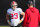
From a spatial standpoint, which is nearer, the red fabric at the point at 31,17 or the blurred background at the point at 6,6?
the red fabric at the point at 31,17

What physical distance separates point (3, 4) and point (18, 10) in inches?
165

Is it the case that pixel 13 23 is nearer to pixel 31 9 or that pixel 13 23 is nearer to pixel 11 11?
pixel 11 11

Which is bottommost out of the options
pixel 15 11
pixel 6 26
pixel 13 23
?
pixel 6 26

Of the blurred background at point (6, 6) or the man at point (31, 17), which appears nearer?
the man at point (31, 17)

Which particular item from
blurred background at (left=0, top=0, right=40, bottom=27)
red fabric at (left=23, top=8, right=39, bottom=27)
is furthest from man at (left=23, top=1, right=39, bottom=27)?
blurred background at (left=0, top=0, right=40, bottom=27)

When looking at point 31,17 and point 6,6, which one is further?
point 6,6

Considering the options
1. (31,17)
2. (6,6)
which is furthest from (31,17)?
(6,6)

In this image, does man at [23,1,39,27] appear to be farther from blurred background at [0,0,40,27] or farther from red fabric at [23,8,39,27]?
blurred background at [0,0,40,27]

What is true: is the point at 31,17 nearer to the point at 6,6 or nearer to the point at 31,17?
the point at 31,17

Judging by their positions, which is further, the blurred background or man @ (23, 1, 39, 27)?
the blurred background

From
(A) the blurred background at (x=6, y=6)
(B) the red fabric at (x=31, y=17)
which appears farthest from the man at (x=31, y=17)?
(A) the blurred background at (x=6, y=6)

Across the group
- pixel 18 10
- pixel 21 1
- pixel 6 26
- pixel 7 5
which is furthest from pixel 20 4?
pixel 18 10

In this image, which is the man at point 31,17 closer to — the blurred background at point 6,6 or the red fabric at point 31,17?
the red fabric at point 31,17

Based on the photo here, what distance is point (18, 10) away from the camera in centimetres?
581
